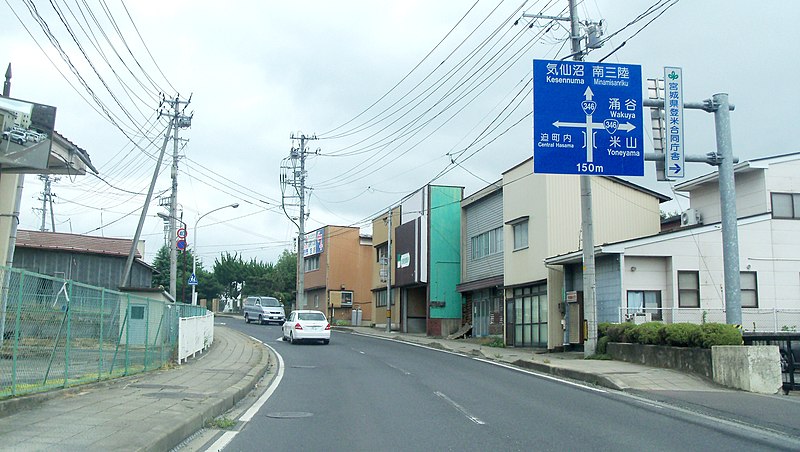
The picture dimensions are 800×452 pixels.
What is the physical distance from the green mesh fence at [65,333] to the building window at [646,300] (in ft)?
49.9

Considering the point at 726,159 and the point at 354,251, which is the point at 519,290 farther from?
the point at 354,251

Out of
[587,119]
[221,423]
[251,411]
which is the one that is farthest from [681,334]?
[221,423]

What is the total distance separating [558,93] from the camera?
17406 millimetres

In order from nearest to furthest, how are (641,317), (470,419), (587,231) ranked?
(470,419), (587,231), (641,317)

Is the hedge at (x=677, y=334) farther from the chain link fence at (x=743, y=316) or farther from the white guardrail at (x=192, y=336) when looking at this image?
the white guardrail at (x=192, y=336)

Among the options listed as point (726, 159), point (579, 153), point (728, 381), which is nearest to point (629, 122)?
point (579, 153)

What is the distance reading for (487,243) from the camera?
36375 mm

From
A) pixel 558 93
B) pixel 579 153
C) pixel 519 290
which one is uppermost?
pixel 558 93

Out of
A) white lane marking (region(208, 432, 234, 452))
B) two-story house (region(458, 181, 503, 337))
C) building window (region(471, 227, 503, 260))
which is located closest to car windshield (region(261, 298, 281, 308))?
two-story house (region(458, 181, 503, 337))

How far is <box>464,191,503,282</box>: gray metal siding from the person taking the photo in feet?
114

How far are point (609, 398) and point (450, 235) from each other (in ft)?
90.6

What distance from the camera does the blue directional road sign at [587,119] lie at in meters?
17.2

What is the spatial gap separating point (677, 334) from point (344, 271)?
149ft

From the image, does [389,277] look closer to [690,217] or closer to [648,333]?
[690,217]
